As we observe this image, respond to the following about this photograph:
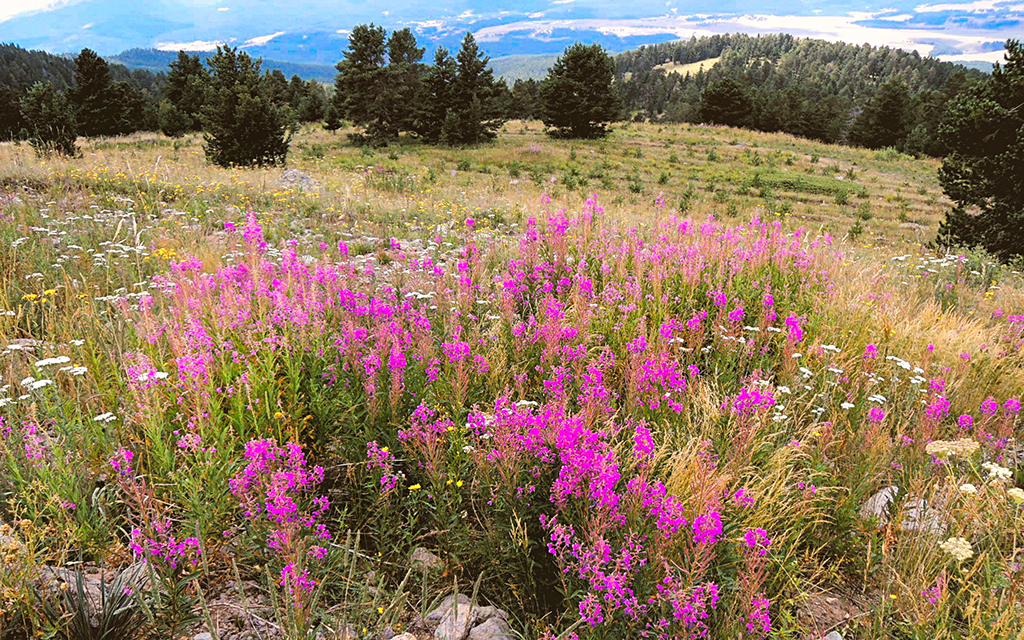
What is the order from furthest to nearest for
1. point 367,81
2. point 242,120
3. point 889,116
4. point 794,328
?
point 889,116 → point 367,81 → point 242,120 → point 794,328

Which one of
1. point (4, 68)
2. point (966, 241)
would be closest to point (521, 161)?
point (966, 241)

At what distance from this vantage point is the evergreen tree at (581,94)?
115ft

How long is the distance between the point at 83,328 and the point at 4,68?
165 metres

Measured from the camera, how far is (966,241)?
37.3 ft

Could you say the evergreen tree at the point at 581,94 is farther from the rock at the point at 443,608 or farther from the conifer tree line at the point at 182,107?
the rock at the point at 443,608

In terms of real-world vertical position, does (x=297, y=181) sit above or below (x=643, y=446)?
above

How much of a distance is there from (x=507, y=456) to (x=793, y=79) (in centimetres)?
13477

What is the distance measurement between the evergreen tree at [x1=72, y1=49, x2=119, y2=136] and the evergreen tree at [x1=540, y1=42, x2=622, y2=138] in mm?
30583

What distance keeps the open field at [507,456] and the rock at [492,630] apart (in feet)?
0.04

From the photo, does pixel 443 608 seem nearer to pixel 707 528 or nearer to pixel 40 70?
pixel 707 528

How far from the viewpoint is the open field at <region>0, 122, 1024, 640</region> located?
193 centimetres

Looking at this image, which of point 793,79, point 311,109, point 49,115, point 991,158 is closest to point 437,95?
point 49,115

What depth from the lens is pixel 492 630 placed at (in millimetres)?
2035

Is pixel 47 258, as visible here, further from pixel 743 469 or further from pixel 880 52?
pixel 880 52
